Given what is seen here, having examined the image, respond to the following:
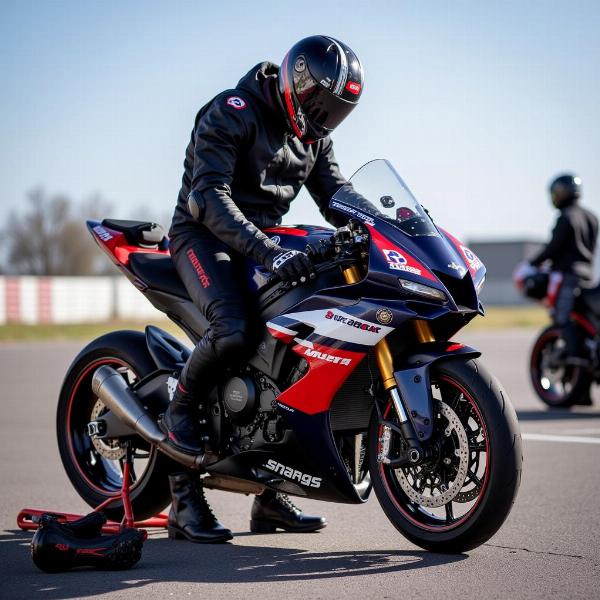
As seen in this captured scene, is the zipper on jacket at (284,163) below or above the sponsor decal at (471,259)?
above

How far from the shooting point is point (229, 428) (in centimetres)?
511

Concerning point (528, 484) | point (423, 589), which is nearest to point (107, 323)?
point (528, 484)

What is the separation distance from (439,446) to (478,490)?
0.80 ft

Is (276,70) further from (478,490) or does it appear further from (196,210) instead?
(478,490)

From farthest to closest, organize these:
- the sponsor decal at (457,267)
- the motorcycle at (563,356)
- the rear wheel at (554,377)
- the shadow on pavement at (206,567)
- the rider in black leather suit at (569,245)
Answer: the rider in black leather suit at (569,245)
the rear wheel at (554,377)
the motorcycle at (563,356)
the sponsor decal at (457,267)
the shadow on pavement at (206,567)

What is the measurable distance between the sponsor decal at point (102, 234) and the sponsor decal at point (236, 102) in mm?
1131

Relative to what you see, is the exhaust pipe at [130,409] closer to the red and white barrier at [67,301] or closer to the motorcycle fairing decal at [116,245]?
the motorcycle fairing decal at [116,245]

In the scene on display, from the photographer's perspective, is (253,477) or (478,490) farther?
(253,477)

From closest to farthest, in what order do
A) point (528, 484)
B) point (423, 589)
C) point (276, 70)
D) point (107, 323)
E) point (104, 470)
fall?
point (423, 589) < point (276, 70) < point (104, 470) < point (528, 484) < point (107, 323)

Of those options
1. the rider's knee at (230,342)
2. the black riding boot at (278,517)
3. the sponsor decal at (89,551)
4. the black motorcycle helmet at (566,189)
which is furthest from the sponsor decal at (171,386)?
the black motorcycle helmet at (566,189)

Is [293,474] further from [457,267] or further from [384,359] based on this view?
[457,267]

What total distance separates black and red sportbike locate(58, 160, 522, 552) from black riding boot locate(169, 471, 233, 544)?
18 centimetres

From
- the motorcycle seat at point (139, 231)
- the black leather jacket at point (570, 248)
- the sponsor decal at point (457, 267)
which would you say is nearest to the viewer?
the sponsor decal at point (457, 267)

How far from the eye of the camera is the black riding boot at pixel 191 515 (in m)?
5.12
